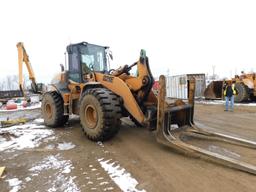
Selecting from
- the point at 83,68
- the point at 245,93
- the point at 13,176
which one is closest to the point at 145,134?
the point at 83,68

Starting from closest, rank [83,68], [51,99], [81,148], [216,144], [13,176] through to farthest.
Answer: [13,176] < [216,144] < [81,148] < [83,68] < [51,99]

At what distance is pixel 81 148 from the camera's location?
237 inches

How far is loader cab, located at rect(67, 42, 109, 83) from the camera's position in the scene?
26.0 feet

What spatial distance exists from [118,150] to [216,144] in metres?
2.16

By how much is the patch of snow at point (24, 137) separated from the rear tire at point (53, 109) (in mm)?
396

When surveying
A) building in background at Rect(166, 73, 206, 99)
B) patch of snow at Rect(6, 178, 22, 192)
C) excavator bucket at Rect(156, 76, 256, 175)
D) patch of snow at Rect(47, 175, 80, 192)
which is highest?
building in background at Rect(166, 73, 206, 99)

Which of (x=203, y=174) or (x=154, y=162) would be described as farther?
(x=154, y=162)

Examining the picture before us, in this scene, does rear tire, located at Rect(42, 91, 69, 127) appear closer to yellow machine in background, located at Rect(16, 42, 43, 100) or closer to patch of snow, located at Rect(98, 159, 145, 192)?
patch of snow, located at Rect(98, 159, 145, 192)

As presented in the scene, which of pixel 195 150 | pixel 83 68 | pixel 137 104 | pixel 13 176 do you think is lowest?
pixel 13 176

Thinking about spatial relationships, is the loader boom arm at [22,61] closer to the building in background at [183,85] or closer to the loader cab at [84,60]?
the loader cab at [84,60]

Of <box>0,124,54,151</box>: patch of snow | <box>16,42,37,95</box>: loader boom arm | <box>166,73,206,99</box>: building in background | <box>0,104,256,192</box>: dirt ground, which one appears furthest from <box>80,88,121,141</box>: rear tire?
<box>166,73,206,99</box>: building in background

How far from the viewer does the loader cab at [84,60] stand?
7938 mm

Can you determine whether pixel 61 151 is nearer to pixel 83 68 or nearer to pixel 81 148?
pixel 81 148

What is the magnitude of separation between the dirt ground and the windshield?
2.41 m
